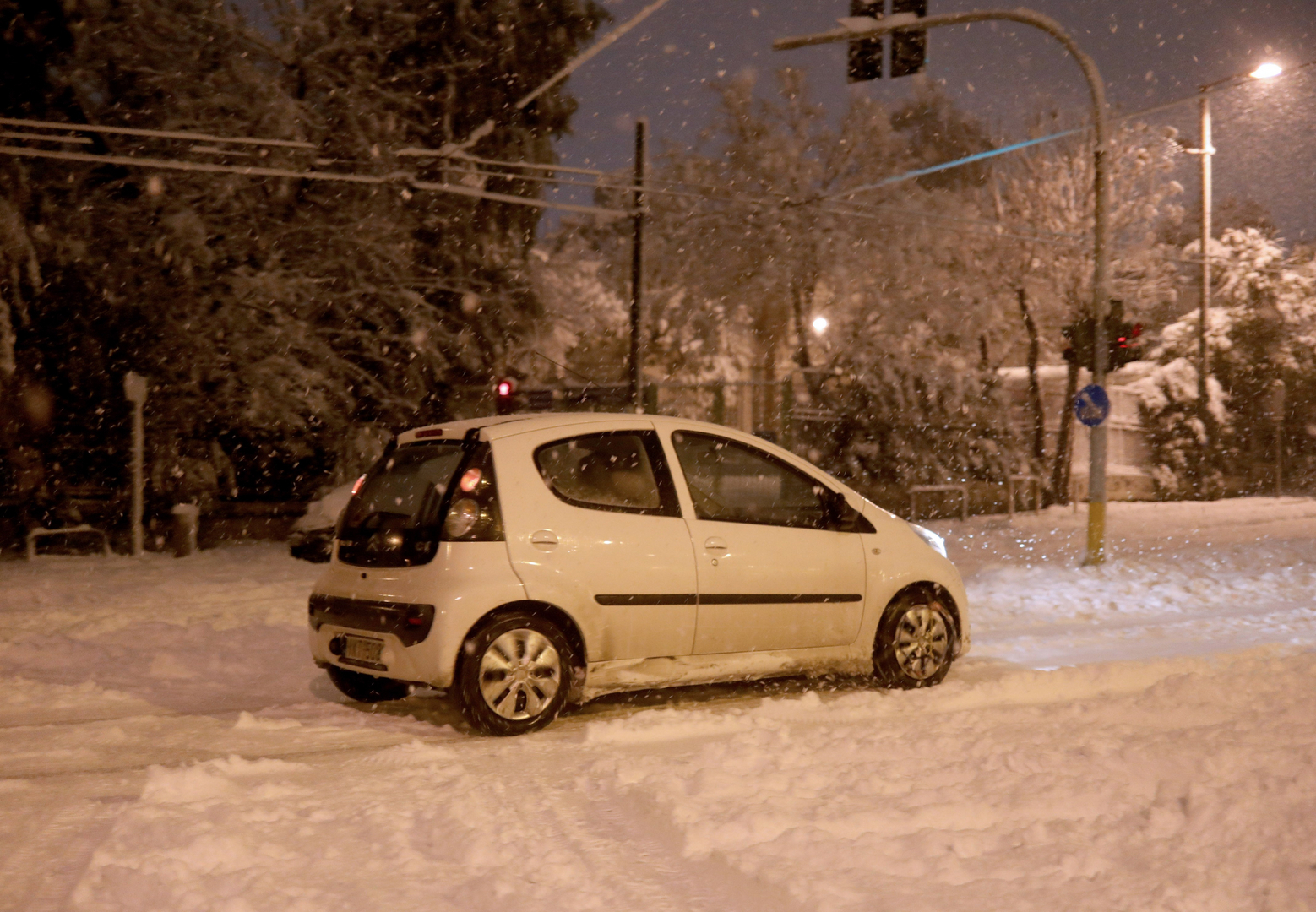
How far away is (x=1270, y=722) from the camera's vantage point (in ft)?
18.5

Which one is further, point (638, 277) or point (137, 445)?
point (638, 277)

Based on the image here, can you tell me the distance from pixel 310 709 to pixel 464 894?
127 inches

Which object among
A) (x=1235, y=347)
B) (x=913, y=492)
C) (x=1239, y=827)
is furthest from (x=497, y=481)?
(x=1235, y=347)

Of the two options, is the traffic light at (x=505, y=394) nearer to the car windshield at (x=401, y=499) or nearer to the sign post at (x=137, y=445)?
the sign post at (x=137, y=445)

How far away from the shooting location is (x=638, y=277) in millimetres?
19234

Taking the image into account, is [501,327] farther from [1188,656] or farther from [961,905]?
[961,905]

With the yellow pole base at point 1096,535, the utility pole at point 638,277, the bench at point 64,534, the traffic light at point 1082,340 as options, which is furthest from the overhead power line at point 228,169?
the yellow pole base at point 1096,535

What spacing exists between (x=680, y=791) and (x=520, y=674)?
59.2 inches

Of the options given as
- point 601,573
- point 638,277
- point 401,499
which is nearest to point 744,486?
point 601,573

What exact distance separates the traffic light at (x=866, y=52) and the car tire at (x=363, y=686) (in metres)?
7.85

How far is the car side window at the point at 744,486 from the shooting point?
6805mm

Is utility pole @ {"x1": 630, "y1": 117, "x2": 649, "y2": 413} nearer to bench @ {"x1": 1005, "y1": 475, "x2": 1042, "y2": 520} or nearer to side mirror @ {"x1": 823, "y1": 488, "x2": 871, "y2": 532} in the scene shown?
bench @ {"x1": 1005, "y1": 475, "x2": 1042, "y2": 520}

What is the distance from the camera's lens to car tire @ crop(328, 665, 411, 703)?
22.8 ft

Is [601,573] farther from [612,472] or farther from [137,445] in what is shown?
[137,445]
